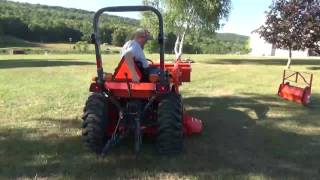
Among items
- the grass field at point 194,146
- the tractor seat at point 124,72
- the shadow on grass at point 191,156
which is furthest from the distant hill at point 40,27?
the tractor seat at point 124,72

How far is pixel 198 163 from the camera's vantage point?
21.4 feet

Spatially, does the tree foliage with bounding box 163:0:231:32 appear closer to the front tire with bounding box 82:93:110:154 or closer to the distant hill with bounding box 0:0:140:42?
the front tire with bounding box 82:93:110:154

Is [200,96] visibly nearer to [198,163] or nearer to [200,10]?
[198,163]

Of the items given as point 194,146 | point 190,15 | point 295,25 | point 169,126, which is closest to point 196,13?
point 190,15

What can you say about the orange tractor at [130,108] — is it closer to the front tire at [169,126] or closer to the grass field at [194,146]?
the front tire at [169,126]

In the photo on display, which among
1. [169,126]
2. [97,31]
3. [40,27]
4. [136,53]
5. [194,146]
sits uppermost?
[97,31]

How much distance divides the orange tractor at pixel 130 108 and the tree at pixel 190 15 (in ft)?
93.1

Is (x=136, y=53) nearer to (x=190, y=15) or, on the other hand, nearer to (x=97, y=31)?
(x=97, y=31)

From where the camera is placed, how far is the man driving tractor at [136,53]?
7.10 meters

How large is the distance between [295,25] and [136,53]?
22.8 m

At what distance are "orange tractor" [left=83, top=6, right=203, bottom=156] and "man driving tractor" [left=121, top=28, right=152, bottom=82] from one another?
73 millimetres

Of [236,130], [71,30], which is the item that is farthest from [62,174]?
[71,30]

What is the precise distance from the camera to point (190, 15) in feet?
120

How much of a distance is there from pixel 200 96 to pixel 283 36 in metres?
16.8
